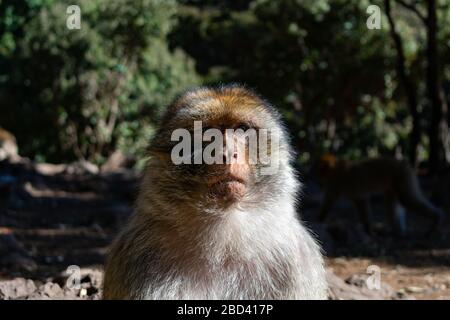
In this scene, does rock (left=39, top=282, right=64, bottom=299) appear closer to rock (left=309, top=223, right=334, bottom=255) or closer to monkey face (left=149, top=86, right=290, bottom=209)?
monkey face (left=149, top=86, right=290, bottom=209)

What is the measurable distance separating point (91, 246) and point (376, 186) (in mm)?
3735

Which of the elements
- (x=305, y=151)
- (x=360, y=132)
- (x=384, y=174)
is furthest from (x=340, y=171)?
(x=360, y=132)

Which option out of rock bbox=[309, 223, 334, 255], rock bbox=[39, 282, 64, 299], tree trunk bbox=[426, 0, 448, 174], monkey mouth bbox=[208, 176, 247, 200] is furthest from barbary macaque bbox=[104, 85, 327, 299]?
tree trunk bbox=[426, 0, 448, 174]

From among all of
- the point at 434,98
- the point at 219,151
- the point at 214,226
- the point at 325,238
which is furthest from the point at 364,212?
the point at 219,151

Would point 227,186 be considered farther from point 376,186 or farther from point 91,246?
point 376,186

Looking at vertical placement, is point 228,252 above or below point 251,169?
below

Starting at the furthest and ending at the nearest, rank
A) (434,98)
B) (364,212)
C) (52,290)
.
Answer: (434,98)
(364,212)
(52,290)

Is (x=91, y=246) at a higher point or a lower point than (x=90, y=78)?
lower

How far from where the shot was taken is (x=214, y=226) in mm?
2518

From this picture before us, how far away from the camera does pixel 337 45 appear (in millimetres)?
16406

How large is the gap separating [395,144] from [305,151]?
14.8ft

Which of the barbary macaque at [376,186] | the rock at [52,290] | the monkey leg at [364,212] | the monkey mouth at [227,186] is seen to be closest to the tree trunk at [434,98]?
the barbary macaque at [376,186]

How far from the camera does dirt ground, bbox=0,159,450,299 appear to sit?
4.80m
